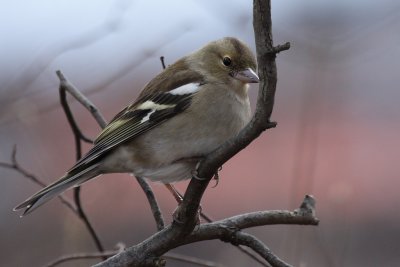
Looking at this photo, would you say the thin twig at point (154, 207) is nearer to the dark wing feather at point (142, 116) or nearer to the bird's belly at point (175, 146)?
the bird's belly at point (175, 146)

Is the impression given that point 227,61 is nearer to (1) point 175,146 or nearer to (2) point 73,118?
(1) point 175,146

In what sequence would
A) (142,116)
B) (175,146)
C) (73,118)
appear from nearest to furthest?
(175,146) → (73,118) → (142,116)

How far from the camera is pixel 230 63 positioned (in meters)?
3.71

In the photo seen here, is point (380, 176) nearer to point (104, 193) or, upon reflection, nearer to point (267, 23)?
point (104, 193)

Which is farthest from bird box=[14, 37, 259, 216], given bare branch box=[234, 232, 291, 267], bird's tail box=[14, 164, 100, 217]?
bare branch box=[234, 232, 291, 267]

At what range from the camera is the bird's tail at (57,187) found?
322 cm

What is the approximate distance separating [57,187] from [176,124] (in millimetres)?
599

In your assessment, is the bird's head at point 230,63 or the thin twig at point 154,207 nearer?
the thin twig at point 154,207

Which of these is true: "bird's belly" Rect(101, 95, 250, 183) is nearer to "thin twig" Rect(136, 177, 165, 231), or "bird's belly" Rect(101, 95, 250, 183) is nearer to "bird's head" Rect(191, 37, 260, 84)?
"thin twig" Rect(136, 177, 165, 231)

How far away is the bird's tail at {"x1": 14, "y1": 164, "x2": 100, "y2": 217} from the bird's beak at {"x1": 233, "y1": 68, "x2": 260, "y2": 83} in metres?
0.79

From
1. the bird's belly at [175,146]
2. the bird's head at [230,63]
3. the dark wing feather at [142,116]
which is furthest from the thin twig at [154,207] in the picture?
the bird's head at [230,63]

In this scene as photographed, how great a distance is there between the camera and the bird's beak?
354 centimetres

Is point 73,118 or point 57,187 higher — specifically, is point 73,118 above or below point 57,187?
above

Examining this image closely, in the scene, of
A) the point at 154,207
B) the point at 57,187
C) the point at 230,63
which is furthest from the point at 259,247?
the point at 230,63
